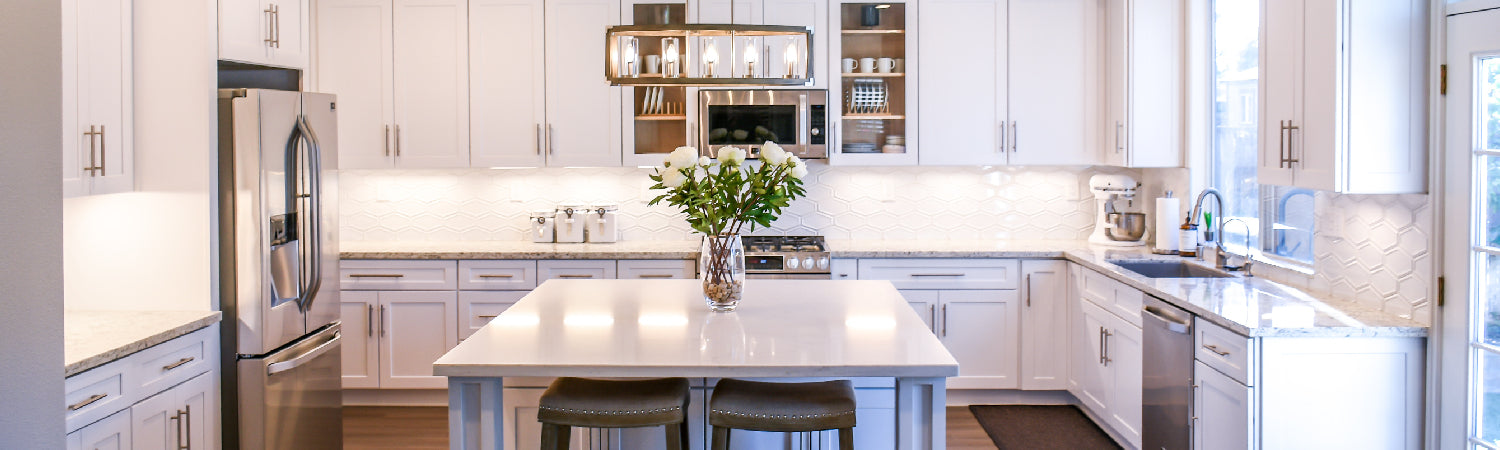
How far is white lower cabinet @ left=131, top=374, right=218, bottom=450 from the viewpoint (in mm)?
3168

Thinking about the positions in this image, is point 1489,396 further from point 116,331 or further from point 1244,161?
point 116,331

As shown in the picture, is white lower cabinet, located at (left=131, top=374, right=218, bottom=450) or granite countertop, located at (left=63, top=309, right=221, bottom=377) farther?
white lower cabinet, located at (left=131, top=374, right=218, bottom=450)

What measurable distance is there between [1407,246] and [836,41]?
114 inches

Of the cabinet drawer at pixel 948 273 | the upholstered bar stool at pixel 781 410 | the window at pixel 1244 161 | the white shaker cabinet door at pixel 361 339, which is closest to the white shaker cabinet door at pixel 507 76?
the white shaker cabinet door at pixel 361 339

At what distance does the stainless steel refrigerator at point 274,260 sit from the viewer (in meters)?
3.60

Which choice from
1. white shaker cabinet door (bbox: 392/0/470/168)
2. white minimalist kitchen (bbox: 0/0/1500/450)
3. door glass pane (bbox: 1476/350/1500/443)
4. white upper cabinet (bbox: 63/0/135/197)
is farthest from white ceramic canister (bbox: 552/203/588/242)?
door glass pane (bbox: 1476/350/1500/443)

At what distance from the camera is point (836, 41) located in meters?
5.64

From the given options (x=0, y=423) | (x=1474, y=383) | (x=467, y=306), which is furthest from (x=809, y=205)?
(x=0, y=423)

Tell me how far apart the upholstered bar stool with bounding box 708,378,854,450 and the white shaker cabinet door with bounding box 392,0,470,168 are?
3.12 m

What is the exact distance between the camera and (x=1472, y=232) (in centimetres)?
302

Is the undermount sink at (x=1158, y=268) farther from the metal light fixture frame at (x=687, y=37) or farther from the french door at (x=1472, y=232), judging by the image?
the metal light fixture frame at (x=687, y=37)

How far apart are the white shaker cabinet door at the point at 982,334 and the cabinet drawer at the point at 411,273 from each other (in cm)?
241

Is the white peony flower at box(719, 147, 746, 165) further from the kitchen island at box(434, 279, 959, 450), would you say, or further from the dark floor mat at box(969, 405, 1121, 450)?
the dark floor mat at box(969, 405, 1121, 450)

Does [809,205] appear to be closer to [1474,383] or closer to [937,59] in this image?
[937,59]
